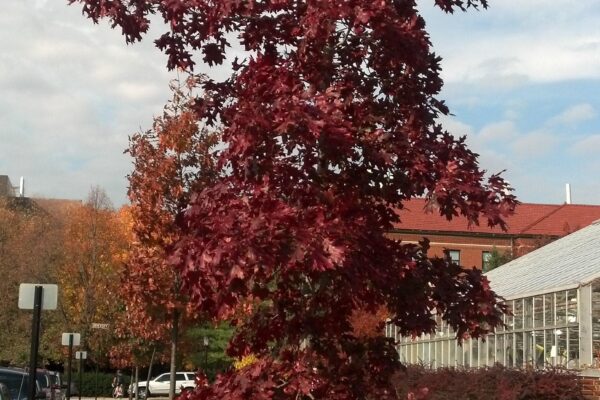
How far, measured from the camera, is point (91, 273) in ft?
164

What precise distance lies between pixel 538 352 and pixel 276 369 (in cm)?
1734

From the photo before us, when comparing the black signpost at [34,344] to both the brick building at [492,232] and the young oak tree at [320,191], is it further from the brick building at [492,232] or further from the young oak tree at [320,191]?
the brick building at [492,232]

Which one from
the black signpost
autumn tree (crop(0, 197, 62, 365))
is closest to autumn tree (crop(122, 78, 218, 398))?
the black signpost

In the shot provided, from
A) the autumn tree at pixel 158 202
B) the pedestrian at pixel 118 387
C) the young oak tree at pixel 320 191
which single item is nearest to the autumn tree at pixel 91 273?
the pedestrian at pixel 118 387

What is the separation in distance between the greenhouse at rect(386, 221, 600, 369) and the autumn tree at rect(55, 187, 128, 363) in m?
23.9

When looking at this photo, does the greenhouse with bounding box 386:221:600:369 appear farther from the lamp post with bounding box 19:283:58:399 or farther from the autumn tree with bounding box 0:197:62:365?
the autumn tree with bounding box 0:197:62:365

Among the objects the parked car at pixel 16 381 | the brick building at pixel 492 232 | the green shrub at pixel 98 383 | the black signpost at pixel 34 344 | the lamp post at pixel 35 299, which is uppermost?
the brick building at pixel 492 232

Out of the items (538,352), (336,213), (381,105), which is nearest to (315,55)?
(381,105)

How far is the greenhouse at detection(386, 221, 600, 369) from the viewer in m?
19.6

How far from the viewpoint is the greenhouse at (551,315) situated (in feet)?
64.2

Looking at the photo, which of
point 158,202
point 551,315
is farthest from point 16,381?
point 551,315

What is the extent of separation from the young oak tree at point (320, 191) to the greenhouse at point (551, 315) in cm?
956

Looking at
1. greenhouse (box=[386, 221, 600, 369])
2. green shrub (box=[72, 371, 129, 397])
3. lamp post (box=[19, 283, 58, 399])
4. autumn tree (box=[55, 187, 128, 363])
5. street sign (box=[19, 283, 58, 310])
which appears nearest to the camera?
lamp post (box=[19, 283, 58, 399])

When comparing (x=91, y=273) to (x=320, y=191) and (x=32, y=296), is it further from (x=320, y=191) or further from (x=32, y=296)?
(x=320, y=191)
